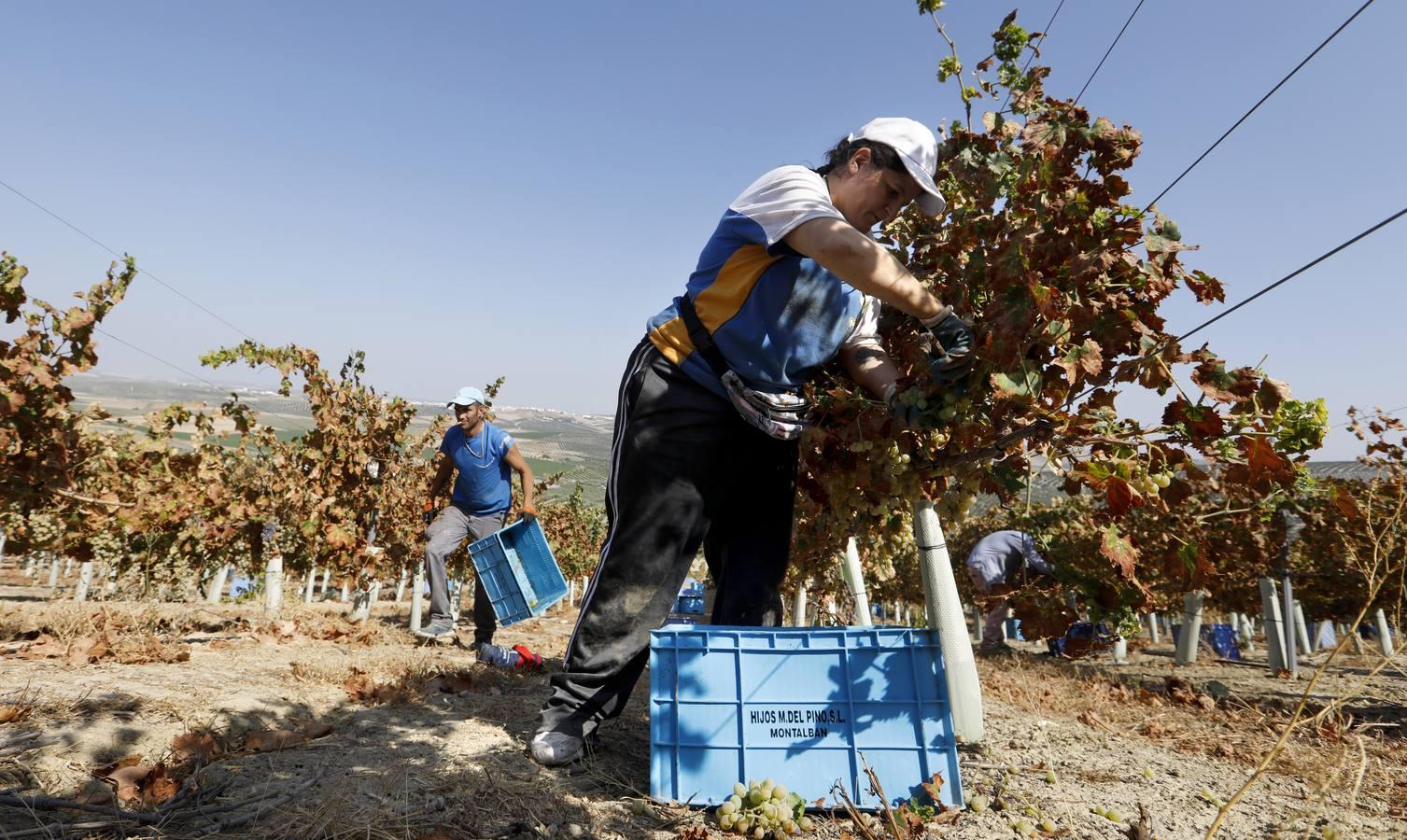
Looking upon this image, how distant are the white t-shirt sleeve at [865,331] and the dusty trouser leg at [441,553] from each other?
3.91 metres

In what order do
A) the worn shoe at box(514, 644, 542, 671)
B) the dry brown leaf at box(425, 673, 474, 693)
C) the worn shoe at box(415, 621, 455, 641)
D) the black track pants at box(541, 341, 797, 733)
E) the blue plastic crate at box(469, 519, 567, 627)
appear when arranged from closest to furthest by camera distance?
the black track pants at box(541, 341, 797, 733)
the dry brown leaf at box(425, 673, 474, 693)
the worn shoe at box(514, 644, 542, 671)
the blue plastic crate at box(469, 519, 567, 627)
the worn shoe at box(415, 621, 455, 641)

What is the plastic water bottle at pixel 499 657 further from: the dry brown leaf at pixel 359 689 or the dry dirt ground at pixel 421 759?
the dry brown leaf at pixel 359 689

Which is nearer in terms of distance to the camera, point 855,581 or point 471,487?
point 855,581

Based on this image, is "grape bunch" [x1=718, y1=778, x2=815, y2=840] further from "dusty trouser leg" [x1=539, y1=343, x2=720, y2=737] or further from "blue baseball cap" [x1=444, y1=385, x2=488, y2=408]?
"blue baseball cap" [x1=444, y1=385, x2=488, y2=408]

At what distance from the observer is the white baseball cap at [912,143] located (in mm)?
2314

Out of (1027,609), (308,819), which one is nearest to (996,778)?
(1027,609)

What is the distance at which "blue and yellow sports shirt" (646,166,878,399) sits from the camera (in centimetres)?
230

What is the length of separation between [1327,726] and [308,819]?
5.26 metres

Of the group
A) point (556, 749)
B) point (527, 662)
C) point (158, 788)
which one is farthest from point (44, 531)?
point (556, 749)

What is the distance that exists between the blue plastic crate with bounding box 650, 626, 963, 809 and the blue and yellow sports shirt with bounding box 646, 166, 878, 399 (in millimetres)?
867

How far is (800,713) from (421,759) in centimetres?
121

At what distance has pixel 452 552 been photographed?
542 centimetres

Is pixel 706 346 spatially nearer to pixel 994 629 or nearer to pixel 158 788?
pixel 158 788

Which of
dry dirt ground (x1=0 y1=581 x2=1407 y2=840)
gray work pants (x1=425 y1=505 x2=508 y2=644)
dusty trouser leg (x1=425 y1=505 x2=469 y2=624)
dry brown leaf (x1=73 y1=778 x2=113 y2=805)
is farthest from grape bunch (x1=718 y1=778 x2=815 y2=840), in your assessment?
dusty trouser leg (x1=425 y1=505 x2=469 y2=624)
